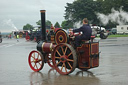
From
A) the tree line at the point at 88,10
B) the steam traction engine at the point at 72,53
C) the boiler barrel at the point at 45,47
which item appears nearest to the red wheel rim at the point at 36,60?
the boiler barrel at the point at 45,47

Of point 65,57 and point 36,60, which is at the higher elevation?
point 65,57

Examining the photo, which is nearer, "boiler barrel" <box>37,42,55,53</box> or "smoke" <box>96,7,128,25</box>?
"boiler barrel" <box>37,42,55,53</box>

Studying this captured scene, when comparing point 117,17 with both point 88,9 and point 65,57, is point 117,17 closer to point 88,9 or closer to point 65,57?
point 88,9

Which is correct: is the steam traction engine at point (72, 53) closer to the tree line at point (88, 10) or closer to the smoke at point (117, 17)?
the smoke at point (117, 17)

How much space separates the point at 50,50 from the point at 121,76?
2.44 m

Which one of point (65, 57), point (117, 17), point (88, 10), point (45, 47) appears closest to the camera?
point (65, 57)

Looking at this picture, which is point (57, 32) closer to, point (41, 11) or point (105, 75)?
point (41, 11)

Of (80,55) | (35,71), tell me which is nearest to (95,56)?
(80,55)

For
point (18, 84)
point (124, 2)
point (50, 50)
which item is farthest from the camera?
point (124, 2)

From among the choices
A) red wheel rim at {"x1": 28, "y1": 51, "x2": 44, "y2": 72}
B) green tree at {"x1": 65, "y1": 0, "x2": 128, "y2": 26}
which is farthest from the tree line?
red wheel rim at {"x1": 28, "y1": 51, "x2": 44, "y2": 72}

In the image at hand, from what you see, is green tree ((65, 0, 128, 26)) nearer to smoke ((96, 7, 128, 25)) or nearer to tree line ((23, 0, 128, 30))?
tree line ((23, 0, 128, 30))

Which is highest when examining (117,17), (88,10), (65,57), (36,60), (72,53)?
(88,10)

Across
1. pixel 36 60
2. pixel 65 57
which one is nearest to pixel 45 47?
pixel 36 60

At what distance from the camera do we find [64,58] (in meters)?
7.95
